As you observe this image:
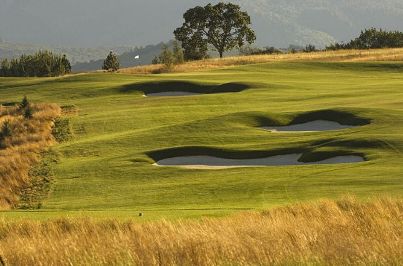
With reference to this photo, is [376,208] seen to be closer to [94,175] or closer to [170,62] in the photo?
[94,175]

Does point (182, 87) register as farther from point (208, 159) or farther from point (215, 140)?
point (208, 159)

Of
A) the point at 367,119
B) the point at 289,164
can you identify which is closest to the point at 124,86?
the point at 367,119

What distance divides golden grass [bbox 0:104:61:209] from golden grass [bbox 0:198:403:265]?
10.7 meters

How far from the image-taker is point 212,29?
10081cm

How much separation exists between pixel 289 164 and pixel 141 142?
334 inches

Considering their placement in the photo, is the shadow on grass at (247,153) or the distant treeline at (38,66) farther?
the distant treeline at (38,66)

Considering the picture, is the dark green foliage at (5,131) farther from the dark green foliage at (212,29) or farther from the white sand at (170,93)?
the dark green foliage at (212,29)

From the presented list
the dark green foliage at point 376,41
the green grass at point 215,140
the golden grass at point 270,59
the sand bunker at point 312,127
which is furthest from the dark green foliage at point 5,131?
the dark green foliage at point 376,41

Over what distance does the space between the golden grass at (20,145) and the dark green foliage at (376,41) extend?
61619mm

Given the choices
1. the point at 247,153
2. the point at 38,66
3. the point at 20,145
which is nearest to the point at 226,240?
the point at 247,153

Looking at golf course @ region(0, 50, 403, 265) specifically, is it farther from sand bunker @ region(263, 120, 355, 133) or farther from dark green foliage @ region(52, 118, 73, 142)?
dark green foliage @ region(52, 118, 73, 142)

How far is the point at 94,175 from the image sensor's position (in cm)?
2702

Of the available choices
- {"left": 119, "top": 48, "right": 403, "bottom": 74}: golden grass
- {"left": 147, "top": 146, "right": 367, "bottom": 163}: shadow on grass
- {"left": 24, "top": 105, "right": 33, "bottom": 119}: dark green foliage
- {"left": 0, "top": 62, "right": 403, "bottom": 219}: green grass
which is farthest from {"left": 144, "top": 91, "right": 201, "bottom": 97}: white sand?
{"left": 147, "top": 146, "right": 367, "bottom": 163}: shadow on grass

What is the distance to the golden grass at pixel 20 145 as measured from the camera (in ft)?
86.7
